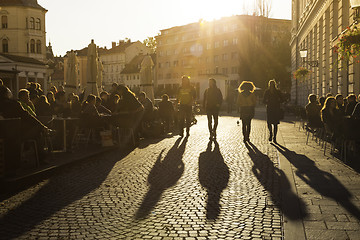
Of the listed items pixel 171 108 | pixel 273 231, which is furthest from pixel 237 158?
pixel 171 108

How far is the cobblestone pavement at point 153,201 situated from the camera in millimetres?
4918

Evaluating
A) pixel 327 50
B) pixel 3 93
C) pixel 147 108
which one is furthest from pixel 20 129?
pixel 327 50

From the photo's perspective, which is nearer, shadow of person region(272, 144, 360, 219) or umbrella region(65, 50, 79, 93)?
shadow of person region(272, 144, 360, 219)

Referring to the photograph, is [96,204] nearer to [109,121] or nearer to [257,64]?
[109,121]

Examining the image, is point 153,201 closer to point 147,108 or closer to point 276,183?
point 276,183

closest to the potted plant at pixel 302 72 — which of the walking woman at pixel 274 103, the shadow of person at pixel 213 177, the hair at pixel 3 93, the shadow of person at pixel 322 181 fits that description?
the walking woman at pixel 274 103

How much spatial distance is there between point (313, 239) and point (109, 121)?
897 cm

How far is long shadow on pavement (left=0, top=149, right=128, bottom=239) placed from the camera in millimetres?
5211

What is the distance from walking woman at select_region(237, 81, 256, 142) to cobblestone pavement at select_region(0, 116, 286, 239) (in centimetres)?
384

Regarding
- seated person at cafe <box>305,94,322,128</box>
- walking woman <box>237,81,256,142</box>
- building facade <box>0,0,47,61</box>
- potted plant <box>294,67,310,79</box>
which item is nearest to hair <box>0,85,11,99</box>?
walking woman <box>237,81,256,142</box>

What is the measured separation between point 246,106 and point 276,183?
6.95 metres

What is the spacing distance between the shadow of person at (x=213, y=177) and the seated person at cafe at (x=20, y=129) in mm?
2948

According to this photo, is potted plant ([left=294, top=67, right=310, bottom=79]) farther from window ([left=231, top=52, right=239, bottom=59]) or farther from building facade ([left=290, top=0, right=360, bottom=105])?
window ([left=231, top=52, right=239, bottom=59])

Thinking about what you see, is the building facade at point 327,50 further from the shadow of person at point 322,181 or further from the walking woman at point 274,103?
the shadow of person at point 322,181
